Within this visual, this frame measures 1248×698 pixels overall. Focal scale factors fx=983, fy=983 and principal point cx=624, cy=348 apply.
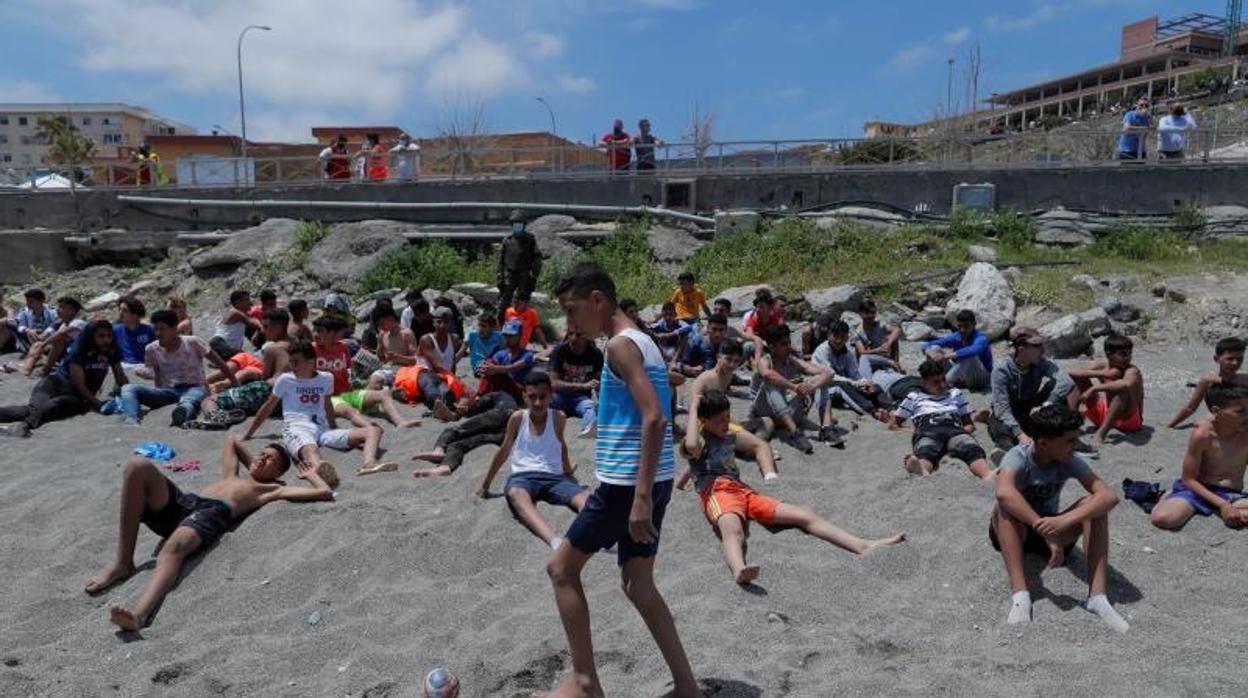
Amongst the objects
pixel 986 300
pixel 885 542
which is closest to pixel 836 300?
pixel 986 300

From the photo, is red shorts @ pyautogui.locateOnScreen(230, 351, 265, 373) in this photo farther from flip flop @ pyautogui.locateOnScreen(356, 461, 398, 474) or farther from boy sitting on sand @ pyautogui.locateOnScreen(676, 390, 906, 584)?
boy sitting on sand @ pyautogui.locateOnScreen(676, 390, 906, 584)

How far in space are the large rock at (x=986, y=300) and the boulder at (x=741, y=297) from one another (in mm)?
2601

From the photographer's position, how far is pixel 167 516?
609 centimetres

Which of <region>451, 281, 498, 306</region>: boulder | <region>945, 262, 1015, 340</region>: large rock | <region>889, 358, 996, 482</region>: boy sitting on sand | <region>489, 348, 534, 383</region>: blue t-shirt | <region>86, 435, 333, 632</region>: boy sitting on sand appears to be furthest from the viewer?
<region>451, 281, 498, 306</region>: boulder

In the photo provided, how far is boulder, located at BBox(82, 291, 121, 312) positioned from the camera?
55.9 ft

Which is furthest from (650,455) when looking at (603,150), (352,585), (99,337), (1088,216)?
(603,150)

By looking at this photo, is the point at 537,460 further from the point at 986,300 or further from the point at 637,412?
the point at 986,300

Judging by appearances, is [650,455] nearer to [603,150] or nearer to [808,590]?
[808,590]

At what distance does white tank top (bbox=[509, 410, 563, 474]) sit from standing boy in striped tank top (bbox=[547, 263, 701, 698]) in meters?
2.83

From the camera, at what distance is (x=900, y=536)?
19.4 ft

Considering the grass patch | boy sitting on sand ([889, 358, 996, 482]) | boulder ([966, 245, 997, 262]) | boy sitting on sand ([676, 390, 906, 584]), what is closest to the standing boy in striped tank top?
boy sitting on sand ([676, 390, 906, 584])

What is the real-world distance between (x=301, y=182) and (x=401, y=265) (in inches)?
194

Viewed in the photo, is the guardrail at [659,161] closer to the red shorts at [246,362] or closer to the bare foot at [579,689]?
the red shorts at [246,362]

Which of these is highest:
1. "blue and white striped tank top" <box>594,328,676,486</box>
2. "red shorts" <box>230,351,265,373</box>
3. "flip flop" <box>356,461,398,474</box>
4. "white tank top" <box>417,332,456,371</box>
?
"blue and white striped tank top" <box>594,328,676,486</box>
